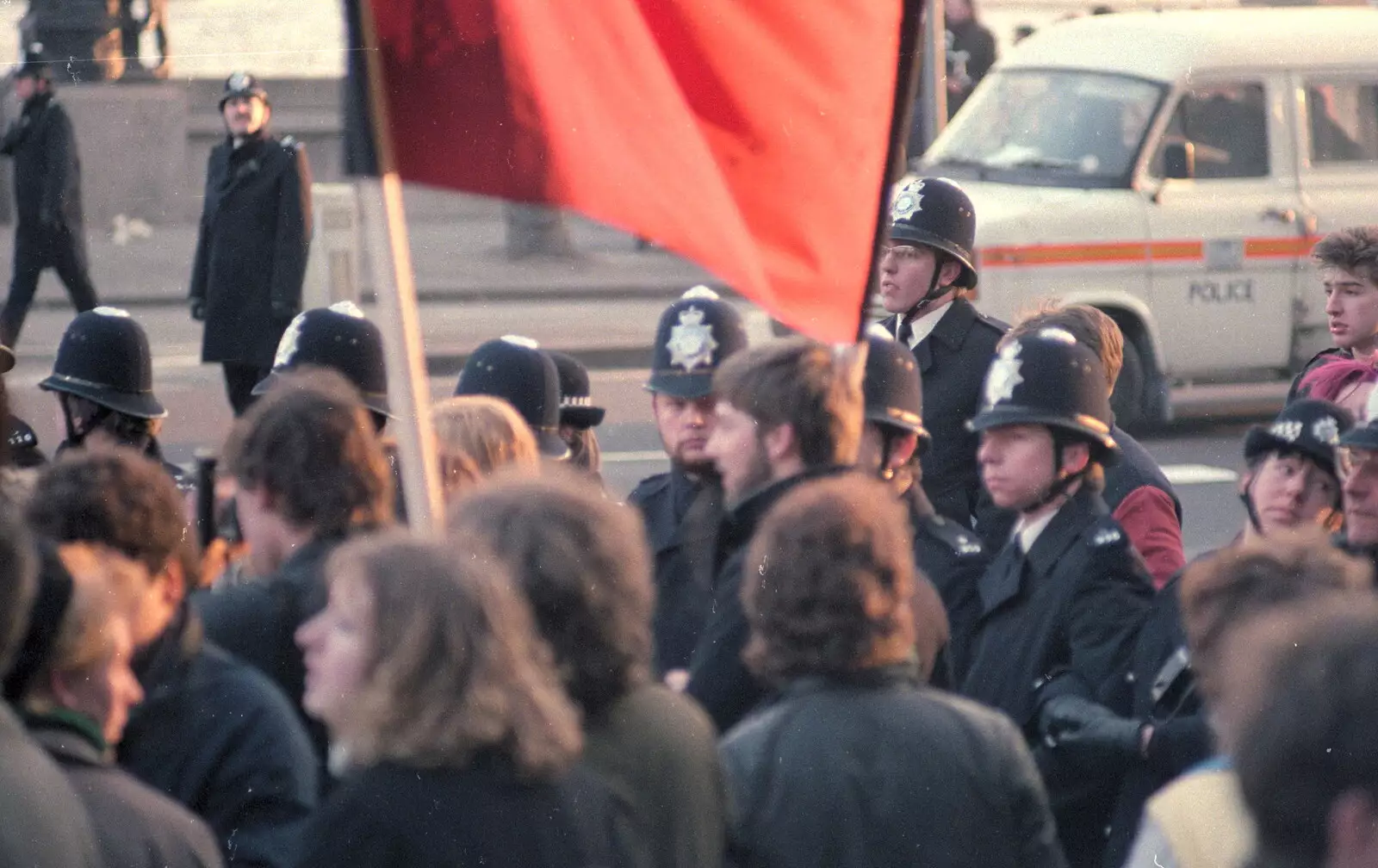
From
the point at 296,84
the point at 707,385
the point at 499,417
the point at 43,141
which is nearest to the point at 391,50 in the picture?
the point at 499,417

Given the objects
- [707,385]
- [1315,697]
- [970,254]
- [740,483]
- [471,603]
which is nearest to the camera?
[1315,697]

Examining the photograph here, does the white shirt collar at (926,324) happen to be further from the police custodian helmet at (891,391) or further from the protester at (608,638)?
the protester at (608,638)

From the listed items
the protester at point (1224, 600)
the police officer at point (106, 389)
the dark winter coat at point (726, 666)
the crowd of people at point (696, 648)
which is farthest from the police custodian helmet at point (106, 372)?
the protester at point (1224, 600)

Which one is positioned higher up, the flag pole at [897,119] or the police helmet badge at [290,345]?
the flag pole at [897,119]

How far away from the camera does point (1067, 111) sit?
1254 cm

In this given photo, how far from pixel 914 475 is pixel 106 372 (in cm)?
197

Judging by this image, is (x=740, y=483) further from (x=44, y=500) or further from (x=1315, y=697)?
(x=1315, y=697)

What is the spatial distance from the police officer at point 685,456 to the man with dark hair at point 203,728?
1267 millimetres

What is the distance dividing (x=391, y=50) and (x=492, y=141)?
A: 23cm

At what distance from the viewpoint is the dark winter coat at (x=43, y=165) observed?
14.0 meters

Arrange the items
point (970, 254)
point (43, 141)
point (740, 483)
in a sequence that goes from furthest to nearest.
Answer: point (43, 141) → point (970, 254) → point (740, 483)

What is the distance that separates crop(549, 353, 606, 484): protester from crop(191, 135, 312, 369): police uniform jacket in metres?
5.58

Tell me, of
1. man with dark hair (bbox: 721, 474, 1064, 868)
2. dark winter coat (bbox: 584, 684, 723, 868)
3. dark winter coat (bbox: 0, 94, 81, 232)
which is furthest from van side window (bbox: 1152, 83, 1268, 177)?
dark winter coat (bbox: 584, 684, 723, 868)

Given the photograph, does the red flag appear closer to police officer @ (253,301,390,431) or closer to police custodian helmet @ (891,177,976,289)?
police officer @ (253,301,390,431)
